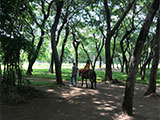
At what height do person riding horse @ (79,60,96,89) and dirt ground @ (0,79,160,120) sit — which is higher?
person riding horse @ (79,60,96,89)

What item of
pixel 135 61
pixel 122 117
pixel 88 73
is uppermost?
pixel 135 61

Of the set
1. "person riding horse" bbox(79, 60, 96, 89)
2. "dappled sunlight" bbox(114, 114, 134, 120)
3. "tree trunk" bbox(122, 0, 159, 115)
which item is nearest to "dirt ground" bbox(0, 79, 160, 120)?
"dappled sunlight" bbox(114, 114, 134, 120)

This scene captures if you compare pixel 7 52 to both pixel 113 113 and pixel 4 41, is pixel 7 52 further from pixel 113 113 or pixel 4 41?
pixel 113 113

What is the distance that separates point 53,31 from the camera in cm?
1129

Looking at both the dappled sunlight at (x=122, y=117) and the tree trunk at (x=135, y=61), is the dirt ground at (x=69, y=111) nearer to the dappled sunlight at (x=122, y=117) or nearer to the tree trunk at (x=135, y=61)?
the dappled sunlight at (x=122, y=117)

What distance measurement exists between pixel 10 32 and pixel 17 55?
1172mm

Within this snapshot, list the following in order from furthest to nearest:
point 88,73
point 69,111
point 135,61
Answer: point 88,73 < point 69,111 < point 135,61

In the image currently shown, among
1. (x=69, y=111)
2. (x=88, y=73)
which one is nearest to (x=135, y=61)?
(x=69, y=111)

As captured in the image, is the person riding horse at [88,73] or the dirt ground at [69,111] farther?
the person riding horse at [88,73]

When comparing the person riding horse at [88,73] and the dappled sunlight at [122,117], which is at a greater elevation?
the person riding horse at [88,73]

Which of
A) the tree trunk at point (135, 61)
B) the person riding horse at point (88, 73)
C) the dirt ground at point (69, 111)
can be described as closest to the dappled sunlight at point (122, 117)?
the dirt ground at point (69, 111)

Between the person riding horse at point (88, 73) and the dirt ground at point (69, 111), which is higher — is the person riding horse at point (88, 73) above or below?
above

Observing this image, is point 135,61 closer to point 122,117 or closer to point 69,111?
point 122,117

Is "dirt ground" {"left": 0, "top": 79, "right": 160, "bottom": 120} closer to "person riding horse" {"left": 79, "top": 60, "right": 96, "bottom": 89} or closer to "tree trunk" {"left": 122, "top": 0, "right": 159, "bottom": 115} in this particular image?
"tree trunk" {"left": 122, "top": 0, "right": 159, "bottom": 115}
